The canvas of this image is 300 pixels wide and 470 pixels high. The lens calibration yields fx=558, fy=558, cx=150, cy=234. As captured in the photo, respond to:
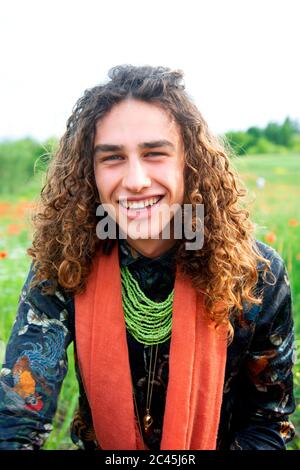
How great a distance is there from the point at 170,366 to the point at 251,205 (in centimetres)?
58

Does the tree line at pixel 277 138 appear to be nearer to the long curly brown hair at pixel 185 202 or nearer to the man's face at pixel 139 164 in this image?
the long curly brown hair at pixel 185 202

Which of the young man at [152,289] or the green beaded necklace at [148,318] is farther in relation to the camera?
the green beaded necklace at [148,318]

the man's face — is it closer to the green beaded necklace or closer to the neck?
the neck

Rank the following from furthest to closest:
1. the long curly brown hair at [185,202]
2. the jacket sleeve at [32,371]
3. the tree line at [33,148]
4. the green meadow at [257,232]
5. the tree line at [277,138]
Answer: the tree line at [33,148] < the tree line at [277,138] < the green meadow at [257,232] < the long curly brown hair at [185,202] < the jacket sleeve at [32,371]

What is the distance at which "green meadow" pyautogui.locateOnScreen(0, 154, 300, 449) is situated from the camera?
2.27 metres

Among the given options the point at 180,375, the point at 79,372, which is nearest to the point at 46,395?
the point at 79,372

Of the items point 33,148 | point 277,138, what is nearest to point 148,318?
point 277,138

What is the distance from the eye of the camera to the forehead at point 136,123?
147cm

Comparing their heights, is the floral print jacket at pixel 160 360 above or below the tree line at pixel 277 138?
below

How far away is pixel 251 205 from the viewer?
1.79 metres

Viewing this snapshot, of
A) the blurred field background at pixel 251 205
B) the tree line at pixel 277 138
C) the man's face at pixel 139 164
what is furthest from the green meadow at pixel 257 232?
the man's face at pixel 139 164

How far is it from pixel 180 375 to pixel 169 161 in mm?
597

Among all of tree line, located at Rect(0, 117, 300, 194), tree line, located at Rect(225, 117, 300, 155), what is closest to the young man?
tree line, located at Rect(0, 117, 300, 194)

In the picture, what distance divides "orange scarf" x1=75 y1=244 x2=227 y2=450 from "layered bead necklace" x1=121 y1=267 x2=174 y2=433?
3cm
